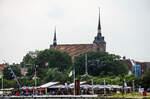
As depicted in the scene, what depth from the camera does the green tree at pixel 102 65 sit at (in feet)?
473

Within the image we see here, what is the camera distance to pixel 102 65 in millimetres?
144250

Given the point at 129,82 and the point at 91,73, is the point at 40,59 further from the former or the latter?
the point at 129,82

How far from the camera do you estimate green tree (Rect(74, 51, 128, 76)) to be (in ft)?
473

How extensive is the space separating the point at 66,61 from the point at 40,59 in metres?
10.7

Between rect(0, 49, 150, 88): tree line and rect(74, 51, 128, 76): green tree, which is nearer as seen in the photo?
rect(0, 49, 150, 88): tree line

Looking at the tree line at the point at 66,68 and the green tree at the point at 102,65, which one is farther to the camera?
the green tree at the point at 102,65

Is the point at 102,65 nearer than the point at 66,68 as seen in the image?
Yes

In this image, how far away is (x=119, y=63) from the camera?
14788cm

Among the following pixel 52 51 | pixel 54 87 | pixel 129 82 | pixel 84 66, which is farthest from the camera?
pixel 52 51

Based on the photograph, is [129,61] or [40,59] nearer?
[40,59]

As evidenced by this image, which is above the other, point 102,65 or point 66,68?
point 102,65

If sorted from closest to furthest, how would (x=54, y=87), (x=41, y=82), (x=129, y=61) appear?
(x=54, y=87) < (x=41, y=82) < (x=129, y=61)

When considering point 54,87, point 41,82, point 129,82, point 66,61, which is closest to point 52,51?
point 66,61

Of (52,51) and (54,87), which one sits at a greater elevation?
(52,51)
